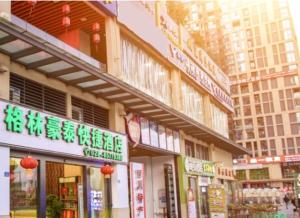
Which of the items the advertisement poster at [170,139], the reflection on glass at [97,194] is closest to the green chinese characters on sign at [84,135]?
the reflection on glass at [97,194]

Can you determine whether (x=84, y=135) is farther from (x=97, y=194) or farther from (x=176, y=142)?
(x=176, y=142)

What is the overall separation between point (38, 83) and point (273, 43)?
74722mm

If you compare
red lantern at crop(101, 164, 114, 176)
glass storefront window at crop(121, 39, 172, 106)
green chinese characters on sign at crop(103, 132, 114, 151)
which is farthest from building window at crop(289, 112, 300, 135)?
red lantern at crop(101, 164, 114, 176)

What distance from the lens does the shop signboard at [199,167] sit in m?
21.2

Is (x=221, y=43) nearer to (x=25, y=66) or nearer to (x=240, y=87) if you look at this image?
(x=240, y=87)

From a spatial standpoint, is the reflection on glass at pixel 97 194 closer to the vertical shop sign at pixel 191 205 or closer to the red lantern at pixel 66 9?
the red lantern at pixel 66 9

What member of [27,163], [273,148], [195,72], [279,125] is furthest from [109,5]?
[279,125]

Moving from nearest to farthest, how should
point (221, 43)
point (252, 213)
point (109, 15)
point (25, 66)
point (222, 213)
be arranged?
point (25, 66), point (109, 15), point (222, 213), point (252, 213), point (221, 43)

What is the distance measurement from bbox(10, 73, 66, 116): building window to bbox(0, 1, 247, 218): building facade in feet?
0.10

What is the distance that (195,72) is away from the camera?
943 inches

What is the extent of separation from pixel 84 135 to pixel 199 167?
1162 centimetres

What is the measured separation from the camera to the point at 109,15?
15.3 meters

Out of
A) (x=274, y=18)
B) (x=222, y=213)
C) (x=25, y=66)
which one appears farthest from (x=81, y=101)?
(x=274, y=18)

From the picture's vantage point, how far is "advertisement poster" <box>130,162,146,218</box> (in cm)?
1532
